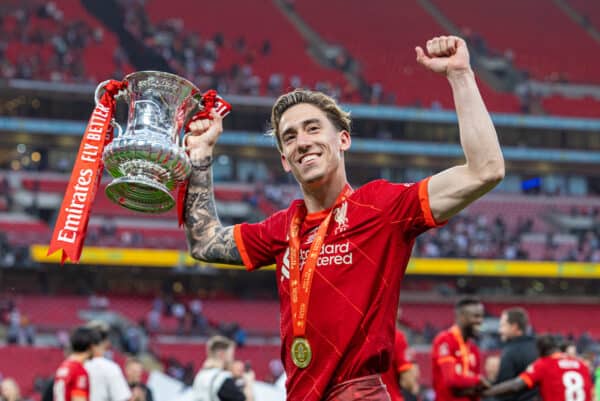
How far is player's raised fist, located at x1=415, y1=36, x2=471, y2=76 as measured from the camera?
8.33 ft

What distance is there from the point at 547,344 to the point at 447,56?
4.79 metres

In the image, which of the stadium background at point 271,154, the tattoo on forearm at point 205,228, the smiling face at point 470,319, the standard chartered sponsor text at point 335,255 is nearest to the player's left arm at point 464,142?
the standard chartered sponsor text at point 335,255

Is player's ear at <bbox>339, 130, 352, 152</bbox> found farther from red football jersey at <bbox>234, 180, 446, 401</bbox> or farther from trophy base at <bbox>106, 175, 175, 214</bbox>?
trophy base at <bbox>106, 175, 175, 214</bbox>

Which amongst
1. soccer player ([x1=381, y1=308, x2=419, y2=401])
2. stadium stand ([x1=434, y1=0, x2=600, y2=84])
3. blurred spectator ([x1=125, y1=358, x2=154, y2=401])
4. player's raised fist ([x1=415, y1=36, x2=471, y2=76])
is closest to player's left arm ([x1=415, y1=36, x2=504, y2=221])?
player's raised fist ([x1=415, y1=36, x2=471, y2=76])

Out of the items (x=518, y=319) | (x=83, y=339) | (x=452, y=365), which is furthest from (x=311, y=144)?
(x=518, y=319)

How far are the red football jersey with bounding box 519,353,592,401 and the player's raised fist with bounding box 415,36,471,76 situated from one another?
4.74m

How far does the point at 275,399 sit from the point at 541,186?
2801 centimetres

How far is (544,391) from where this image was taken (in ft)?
22.6

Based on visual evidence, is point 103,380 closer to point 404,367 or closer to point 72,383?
point 72,383

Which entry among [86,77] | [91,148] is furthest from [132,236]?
[91,148]

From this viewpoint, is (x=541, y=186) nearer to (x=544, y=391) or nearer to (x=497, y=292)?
(x=497, y=292)

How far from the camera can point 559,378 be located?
22.5ft

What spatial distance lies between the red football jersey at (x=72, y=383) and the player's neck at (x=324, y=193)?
375 centimetres

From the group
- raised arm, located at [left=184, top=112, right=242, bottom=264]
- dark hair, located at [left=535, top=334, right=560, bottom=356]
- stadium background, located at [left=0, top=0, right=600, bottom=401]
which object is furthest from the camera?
stadium background, located at [left=0, top=0, right=600, bottom=401]
